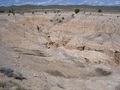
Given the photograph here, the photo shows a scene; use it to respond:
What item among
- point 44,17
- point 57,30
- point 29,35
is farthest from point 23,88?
point 44,17

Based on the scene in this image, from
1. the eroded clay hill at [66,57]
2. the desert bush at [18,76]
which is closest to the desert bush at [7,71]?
the desert bush at [18,76]

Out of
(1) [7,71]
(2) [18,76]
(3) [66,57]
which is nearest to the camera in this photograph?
(2) [18,76]

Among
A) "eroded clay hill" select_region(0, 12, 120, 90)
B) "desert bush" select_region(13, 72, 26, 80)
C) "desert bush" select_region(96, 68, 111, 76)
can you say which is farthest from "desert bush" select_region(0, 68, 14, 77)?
"desert bush" select_region(96, 68, 111, 76)

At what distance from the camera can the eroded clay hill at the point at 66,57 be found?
43.8 feet

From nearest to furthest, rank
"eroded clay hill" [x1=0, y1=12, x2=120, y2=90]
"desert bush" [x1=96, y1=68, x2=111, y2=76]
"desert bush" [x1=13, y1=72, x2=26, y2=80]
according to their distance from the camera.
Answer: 1. "desert bush" [x1=13, y1=72, x2=26, y2=80]
2. "eroded clay hill" [x1=0, y1=12, x2=120, y2=90]
3. "desert bush" [x1=96, y1=68, x2=111, y2=76]

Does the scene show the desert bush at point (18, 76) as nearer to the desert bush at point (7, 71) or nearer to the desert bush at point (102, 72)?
the desert bush at point (7, 71)

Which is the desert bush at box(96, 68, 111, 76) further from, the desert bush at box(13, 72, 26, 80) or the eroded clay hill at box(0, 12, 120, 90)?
the desert bush at box(13, 72, 26, 80)

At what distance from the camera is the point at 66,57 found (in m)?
18.3

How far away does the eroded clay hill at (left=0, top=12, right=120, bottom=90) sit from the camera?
13.4 meters

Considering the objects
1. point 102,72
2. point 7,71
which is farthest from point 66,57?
point 7,71

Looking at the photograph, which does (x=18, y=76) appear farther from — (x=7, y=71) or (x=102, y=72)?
(x=102, y=72)

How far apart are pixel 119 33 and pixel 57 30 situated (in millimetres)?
6433

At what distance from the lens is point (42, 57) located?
55.9 ft

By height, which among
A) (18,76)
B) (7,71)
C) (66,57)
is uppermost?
(7,71)
